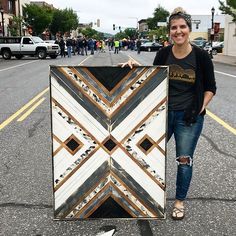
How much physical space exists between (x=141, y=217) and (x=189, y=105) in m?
1.05

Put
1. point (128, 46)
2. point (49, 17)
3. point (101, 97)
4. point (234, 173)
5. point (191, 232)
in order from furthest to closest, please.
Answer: point (128, 46), point (49, 17), point (234, 173), point (191, 232), point (101, 97)

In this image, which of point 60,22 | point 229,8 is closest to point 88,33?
point 60,22

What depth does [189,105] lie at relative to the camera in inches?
135

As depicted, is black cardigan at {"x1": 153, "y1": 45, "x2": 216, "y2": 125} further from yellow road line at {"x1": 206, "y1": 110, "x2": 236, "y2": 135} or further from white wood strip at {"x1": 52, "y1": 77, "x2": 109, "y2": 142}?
yellow road line at {"x1": 206, "y1": 110, "x2": 236, "y2": 135}

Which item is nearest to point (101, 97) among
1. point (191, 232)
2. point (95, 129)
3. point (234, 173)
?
point (95, 129)

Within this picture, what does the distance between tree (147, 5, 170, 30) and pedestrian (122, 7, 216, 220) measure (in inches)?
4237

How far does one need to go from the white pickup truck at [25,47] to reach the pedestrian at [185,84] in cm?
2970

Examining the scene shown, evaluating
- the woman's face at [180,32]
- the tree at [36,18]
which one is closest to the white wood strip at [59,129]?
the woman's face at [180,32]

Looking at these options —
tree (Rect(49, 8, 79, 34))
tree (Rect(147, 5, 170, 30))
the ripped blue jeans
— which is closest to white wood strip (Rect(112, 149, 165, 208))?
the ripped blue jeans

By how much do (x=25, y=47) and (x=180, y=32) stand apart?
30.4 meters

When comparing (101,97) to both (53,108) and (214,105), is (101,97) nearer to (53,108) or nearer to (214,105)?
(53,108)

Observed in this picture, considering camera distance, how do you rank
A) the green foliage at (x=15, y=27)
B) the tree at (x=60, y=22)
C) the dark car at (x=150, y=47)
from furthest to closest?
the tree at (x=60, y=22), the dark car at (x=150, y=47), the green foliage at (x=15, y=27)

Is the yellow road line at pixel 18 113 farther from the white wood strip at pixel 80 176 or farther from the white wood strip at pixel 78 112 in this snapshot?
the white wood strip at pixel 78 112

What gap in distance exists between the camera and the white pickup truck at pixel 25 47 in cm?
3206
